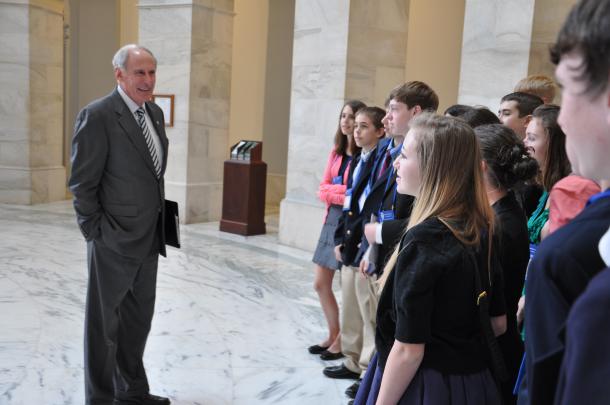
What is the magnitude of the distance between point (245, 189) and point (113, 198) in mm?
5857

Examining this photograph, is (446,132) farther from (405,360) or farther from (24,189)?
(24,189)

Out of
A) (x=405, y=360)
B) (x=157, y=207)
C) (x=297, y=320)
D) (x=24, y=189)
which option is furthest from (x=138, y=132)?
(x=24, y=189)

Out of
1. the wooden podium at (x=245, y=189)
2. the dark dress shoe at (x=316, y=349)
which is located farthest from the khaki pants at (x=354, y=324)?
the wooden podium at (x=245, y=189)

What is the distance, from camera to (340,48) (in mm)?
8344

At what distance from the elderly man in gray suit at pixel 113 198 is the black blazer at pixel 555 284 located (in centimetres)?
284

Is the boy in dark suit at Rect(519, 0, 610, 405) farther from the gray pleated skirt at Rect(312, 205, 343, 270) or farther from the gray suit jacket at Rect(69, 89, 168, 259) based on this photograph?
the gray pleated skirt at Rect(312, 205, 343, 270)

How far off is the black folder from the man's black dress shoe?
2.98 feet

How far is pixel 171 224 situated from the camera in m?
3.87

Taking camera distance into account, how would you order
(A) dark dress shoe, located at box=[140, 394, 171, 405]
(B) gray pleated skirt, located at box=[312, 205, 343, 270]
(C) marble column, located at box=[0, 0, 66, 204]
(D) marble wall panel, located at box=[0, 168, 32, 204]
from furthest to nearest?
(D) marble wall panel, located at box=[0, 168, 32, 204] → (C) marble column, located at box=[0, 0, 66, 204] → (B) gray pleated skirt, located at box=[312, 205, 343, 270] → (A) dark dress shoe, located at box=[140, 394, 171, 405]

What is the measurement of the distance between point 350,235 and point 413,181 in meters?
2.09

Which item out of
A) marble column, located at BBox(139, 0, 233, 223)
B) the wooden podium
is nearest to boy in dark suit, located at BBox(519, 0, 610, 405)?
the wooden podium

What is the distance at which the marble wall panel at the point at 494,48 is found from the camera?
20.7 ft

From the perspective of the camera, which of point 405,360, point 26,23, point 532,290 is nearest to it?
point 532,290

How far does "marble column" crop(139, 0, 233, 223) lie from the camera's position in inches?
405
